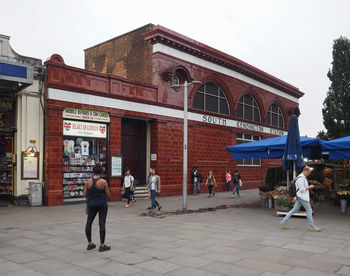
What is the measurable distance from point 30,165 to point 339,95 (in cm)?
2572

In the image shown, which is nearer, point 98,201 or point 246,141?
point 98,201

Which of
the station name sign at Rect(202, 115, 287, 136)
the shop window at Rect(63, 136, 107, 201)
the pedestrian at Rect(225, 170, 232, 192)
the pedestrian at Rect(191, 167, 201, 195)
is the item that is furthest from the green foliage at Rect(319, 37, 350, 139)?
the shop window at Rect(63, 136, 107, 201)

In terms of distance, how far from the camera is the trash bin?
47.0 ft

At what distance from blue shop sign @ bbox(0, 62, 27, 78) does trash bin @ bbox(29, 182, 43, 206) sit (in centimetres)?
445

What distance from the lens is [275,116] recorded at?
31.4 metres

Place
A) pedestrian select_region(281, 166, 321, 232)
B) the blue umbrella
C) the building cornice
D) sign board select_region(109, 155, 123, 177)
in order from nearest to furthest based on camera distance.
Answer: pedestrian select_region(281, 166, 321, 232)
the blue umbrella
sign board select_region(109, 155, 123, 177)
the building cornice

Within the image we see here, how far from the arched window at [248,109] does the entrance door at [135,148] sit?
30.4 ft

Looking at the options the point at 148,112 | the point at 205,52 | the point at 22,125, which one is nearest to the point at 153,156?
the point at 148,112

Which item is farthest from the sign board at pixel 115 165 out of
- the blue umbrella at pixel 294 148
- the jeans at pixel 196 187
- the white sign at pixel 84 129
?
the blue umbrella at pixel 294 148

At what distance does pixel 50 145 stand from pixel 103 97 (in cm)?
353

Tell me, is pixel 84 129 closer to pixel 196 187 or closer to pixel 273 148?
pixel 196 187

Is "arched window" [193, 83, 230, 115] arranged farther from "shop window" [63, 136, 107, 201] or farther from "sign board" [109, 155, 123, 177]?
"shop window" [63, 136, 107, 201]

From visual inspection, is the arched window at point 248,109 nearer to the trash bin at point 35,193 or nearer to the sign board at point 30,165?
the sign board at point 30,165

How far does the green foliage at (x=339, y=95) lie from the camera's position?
29500 mm
